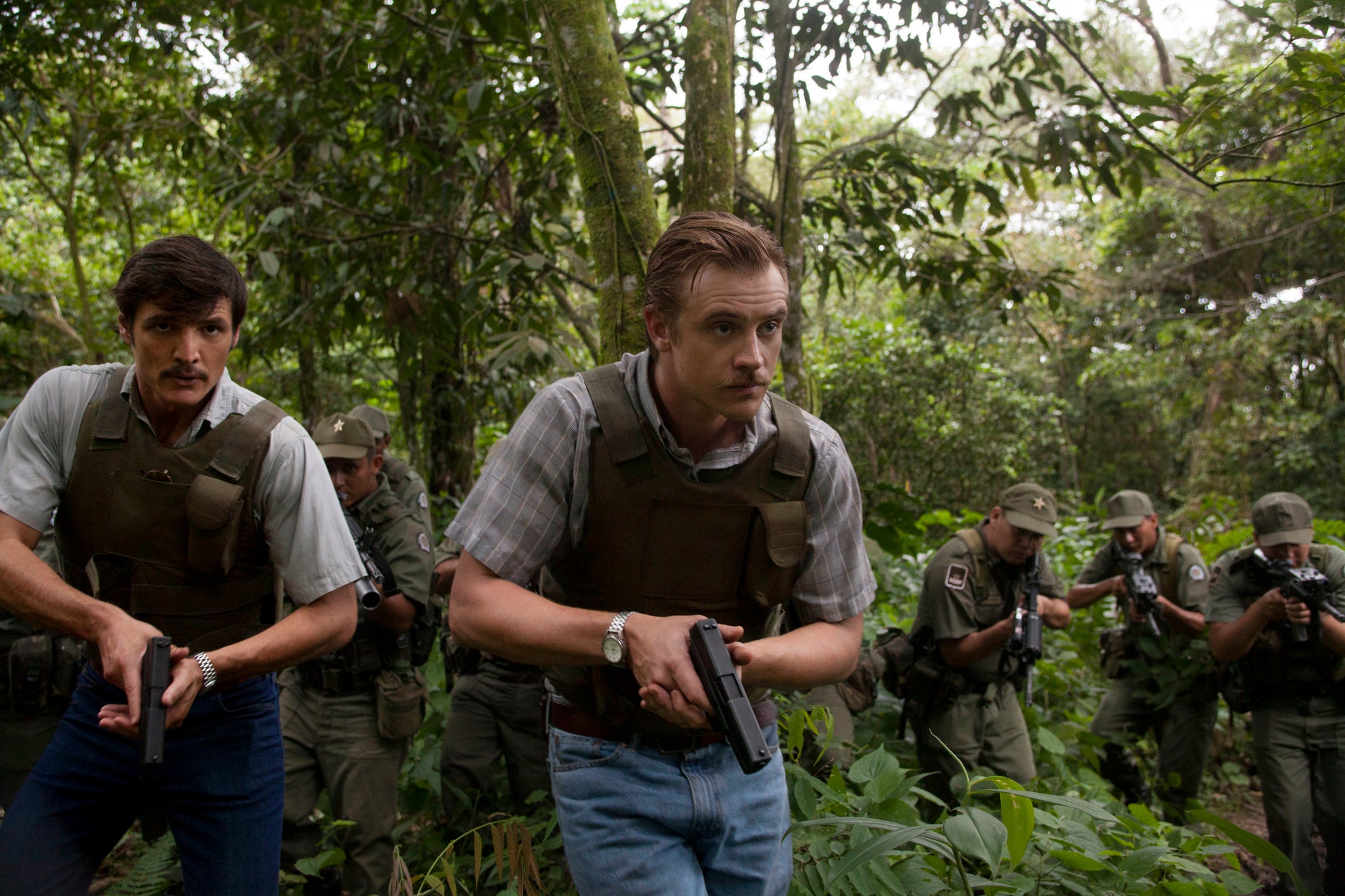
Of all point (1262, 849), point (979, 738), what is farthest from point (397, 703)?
point (1262, 849)

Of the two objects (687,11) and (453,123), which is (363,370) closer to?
(453,123)

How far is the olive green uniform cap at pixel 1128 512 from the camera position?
5.42 metres

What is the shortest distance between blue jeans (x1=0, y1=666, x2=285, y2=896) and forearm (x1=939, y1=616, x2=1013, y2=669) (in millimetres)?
3082

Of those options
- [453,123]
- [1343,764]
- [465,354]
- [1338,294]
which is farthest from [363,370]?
[1338,294]

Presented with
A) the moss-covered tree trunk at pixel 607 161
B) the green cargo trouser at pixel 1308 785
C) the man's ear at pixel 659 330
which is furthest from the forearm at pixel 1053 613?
the man's ear at pixel 659 330

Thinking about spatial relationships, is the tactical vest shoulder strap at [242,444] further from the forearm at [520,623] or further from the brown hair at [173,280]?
the forearm at [520,623]

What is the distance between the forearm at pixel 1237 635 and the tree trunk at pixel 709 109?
3202 mm

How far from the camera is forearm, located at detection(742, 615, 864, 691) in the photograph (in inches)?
66.7

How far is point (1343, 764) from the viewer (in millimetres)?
4375

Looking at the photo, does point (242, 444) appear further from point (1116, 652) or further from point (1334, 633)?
point (1116, 652)

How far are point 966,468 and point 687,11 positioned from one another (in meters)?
9.81

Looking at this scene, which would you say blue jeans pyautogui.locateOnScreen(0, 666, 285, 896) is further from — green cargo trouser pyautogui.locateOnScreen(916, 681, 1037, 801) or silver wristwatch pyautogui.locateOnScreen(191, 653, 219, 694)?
green cargo trouser pyautogui.locateOnScreen(916, 681, 1037, 801)

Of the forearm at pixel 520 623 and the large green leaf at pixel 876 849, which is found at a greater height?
the forearm at pixel 520 623

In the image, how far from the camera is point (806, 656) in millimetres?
1791
